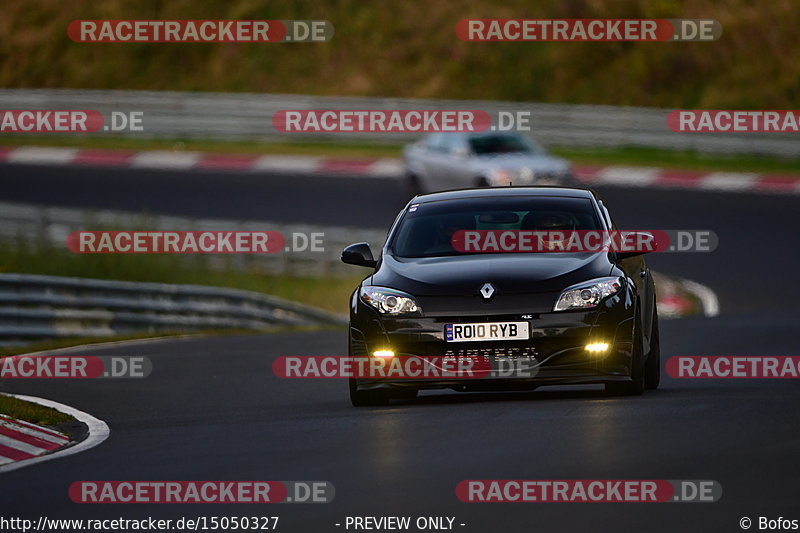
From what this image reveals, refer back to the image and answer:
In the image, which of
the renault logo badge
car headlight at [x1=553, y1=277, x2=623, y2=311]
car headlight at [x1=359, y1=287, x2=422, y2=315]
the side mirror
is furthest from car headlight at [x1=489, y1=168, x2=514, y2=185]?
the renault logo badge

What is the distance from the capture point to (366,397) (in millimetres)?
12648

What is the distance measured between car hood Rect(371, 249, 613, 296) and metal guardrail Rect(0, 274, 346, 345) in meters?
9.51

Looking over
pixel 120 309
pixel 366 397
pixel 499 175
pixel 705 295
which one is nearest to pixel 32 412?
pixel 366 397

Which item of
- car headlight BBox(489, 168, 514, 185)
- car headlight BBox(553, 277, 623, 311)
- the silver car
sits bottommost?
car headlight BBox(553, 277, 623, 311)

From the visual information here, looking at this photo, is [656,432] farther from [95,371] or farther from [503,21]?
[503,21]

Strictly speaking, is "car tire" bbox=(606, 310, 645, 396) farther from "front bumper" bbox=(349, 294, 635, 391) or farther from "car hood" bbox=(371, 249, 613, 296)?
"car hood" bbox=(371, 249, 613, 296)


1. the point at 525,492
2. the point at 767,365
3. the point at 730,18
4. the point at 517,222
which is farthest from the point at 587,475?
the point at 730,18

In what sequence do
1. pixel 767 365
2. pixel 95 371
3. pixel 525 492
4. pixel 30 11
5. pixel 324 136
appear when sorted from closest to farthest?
pixel 525 492 < pixel 767 365 < pixel 95 371 < pixel 324 136 < pixel 30 11

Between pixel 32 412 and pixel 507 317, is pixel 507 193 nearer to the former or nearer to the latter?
pixel 507 317

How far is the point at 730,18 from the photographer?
43.8m

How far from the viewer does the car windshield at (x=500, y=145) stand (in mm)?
32094

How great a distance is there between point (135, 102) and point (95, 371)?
26.2m

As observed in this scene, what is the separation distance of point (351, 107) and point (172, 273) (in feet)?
45.4

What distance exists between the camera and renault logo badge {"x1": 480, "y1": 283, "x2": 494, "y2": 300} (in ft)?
39.1
